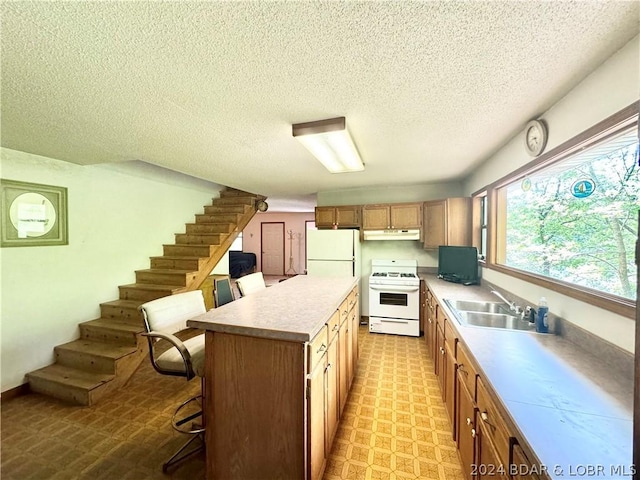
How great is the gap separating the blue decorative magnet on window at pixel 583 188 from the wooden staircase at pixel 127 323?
396cm

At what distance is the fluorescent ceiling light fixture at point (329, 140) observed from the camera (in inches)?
70.9

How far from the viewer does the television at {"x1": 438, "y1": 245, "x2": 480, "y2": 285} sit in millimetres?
3138

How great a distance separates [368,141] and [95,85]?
75.3 inches

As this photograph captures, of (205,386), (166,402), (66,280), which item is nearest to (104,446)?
(166,402)

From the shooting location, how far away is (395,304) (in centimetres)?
380

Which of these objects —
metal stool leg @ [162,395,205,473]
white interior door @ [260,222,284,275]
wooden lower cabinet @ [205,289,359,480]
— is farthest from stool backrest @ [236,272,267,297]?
white interior door @ [260,222,284,275]

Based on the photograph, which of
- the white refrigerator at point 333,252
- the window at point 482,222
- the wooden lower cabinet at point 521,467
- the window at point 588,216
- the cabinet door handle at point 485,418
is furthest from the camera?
the white refrigerator at point 333,252

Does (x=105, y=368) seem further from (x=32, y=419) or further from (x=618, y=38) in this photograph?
(x=618, y=38)

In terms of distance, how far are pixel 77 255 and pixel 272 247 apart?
662 cm

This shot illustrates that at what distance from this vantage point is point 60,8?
91 cm

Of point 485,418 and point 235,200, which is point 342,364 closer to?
point 485,418

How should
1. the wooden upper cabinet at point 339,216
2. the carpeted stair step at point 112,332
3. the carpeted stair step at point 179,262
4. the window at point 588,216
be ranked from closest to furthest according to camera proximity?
1. the window at point 588,216
2. the carpeted stair step at point 112,332
3. the carpeted stair step at point 179,262
4. the wooden upper cabinet at point 339,216

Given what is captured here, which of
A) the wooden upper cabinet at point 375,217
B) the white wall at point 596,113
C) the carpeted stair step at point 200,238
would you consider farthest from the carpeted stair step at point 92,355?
the white wall at point 596,113

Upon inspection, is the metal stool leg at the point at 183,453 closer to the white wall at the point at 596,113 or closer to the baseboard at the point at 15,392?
the baseboard at the point at 15,392
